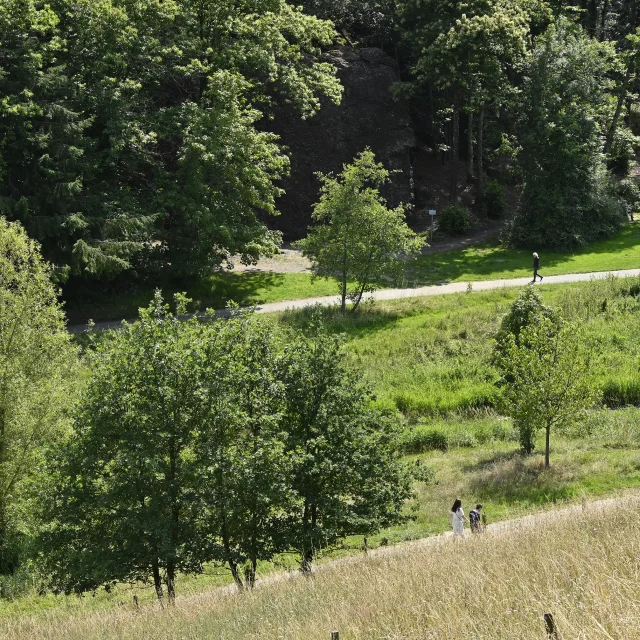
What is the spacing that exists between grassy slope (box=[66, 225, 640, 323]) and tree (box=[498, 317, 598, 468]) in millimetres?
16744

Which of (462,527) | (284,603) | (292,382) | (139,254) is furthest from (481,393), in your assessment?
(284,603)

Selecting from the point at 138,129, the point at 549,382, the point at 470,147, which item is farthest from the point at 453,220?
the point at 549,382

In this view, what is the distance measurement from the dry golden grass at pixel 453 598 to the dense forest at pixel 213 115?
2266cm

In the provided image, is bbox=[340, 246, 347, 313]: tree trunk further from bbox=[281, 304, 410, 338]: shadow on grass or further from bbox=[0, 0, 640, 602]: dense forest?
bbox=[281, 304, 410, 338]: shadow on grass

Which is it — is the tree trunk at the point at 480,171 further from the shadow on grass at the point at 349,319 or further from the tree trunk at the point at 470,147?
the shadow on grass at the point at 349,319

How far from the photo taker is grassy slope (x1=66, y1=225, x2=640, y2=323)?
124 ft

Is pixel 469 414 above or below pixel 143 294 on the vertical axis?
below

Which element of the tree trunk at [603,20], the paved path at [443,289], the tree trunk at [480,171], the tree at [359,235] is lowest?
the paved path at [443,289]

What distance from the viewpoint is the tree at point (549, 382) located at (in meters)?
23.1

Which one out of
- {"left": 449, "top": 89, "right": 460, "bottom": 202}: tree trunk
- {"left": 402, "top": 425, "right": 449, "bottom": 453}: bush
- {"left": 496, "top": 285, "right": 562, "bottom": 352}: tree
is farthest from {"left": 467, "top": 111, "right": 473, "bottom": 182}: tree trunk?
{"left": 402, "top": 425, "right": 449, "bottom": 453}: bush

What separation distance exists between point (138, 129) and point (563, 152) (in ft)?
74.8

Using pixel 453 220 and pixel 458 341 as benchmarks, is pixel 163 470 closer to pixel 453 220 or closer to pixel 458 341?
pixel 458 341

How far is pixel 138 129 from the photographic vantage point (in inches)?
1462

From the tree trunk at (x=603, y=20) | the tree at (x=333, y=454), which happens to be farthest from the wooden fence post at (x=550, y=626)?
the tree trunk at (x=603, y=20)
